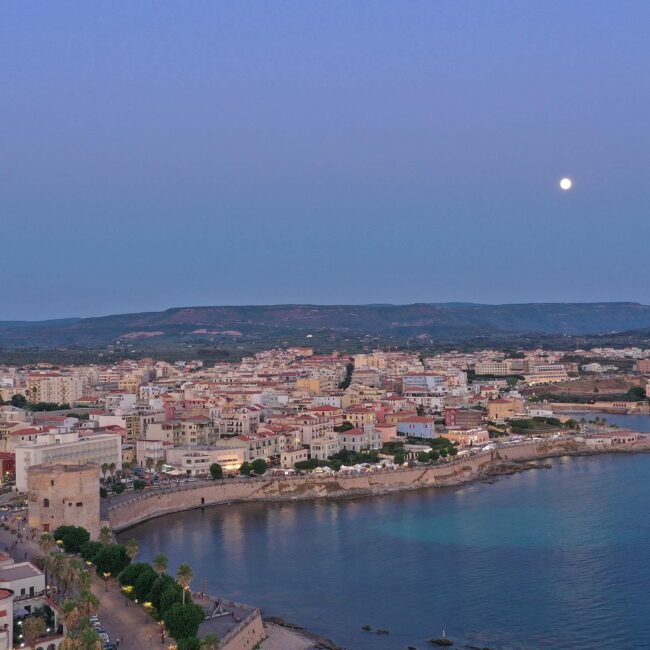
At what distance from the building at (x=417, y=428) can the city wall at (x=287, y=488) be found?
10.5 ft

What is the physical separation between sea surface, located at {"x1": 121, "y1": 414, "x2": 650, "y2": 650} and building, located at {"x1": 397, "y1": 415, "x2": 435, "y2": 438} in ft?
19.5

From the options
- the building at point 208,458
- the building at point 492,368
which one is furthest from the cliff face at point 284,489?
the building at point 492,368

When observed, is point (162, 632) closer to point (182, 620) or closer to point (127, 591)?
point (182, 620)

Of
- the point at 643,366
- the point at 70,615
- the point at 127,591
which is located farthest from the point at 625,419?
the point at 70,615

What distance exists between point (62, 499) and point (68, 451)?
15.0ft

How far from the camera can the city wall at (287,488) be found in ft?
65.0

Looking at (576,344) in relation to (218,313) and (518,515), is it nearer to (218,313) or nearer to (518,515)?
(218,313)

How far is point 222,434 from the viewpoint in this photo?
91.1 ft

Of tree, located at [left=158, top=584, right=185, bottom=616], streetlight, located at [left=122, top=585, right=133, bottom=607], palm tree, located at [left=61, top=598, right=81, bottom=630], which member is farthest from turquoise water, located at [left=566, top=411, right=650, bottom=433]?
palm tree, located at [left=61, top=598, right=81, bottom=630]

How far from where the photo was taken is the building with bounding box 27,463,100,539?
1686cm

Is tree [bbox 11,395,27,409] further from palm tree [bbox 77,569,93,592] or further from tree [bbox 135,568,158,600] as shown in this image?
palm tree [bbox 77,569,93,592]

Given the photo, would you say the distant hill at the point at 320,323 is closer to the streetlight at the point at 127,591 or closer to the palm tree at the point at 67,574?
the streetlight at the point at 127,591

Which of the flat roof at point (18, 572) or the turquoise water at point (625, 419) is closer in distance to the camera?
the flat roof at point (18, 572)

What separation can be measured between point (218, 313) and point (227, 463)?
343 ft
